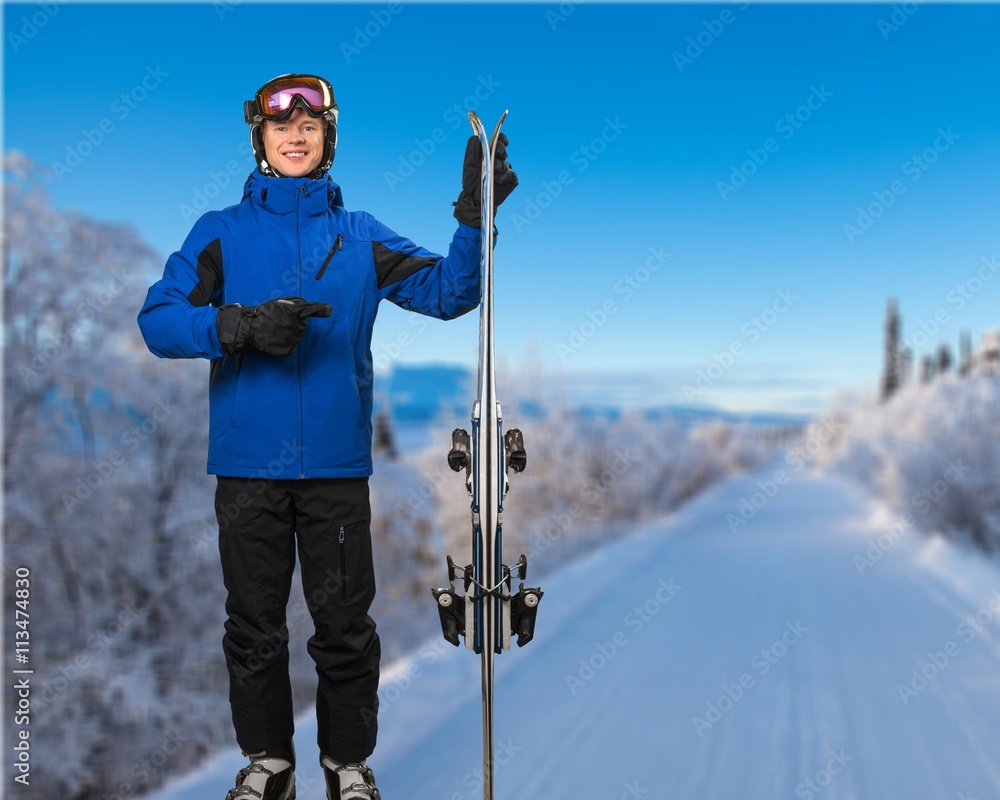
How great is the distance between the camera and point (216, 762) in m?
3.40

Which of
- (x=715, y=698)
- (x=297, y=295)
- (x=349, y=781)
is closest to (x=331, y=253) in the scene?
(x=297, y=295)

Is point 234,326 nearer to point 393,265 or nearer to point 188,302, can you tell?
point 188,302

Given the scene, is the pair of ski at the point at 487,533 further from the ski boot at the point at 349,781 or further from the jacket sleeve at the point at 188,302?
the jacket sleeve at the point at 188,302

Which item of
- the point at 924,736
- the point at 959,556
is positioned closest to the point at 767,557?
the point at 959,556

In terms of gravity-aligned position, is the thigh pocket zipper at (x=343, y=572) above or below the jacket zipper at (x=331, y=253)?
below

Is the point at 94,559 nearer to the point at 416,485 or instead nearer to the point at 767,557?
the point at 416,485

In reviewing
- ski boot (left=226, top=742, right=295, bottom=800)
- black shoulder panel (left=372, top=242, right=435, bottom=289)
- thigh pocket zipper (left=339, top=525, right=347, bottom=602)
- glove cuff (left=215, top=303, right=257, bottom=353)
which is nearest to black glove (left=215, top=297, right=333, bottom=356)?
glove cuff (left=215, top=303, right=257, bottom=353)

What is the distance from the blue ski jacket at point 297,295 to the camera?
8.50 feet

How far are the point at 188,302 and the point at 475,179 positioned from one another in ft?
3.27

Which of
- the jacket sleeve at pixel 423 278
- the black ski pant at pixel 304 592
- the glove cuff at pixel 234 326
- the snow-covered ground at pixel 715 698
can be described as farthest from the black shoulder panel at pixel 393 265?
the snow-covered ground at pixel 715 698

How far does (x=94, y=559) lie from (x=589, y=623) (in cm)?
319

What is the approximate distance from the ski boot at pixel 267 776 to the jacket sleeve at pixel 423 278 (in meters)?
1.54

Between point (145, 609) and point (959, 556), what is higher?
point (145, 609)

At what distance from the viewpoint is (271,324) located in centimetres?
244
